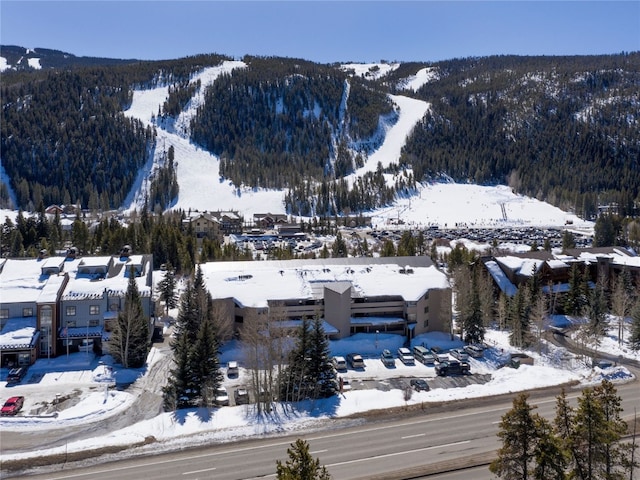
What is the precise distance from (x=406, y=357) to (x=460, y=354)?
439 centimetres

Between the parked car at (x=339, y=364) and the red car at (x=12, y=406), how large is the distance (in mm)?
20465

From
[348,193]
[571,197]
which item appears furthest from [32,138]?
[571,197]

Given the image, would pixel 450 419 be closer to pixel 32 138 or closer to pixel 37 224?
pixel 37 224

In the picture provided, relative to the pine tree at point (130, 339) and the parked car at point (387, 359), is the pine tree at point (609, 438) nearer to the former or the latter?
the parked car at point (387, 359)

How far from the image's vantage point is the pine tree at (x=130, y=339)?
38031 millimetres

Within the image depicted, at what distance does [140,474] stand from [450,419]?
14777 millimetres

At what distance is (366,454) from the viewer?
2269 cm

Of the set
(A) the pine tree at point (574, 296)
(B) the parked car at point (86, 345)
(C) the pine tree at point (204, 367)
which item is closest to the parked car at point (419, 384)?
(C) the pine tree at point (204, 367)

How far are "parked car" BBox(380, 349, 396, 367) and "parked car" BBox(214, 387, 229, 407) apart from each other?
13033 mm

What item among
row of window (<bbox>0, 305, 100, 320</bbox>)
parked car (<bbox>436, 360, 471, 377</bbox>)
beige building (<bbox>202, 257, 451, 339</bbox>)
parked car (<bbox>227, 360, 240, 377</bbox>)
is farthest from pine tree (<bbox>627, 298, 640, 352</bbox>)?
row of window (<bbox>0, 305, 100, 320</bbox>)

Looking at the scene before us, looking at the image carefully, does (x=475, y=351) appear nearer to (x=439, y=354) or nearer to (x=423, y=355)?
(x=439, y=354)

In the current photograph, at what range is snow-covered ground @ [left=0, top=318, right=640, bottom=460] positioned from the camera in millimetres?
25703

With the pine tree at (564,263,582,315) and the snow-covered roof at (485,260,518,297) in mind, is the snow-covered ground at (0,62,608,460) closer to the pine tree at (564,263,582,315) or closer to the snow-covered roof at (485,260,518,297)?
the snow-covered roof at (485,260,518,297)

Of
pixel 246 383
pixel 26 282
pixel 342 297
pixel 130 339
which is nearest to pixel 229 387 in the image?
pixel 246 383
